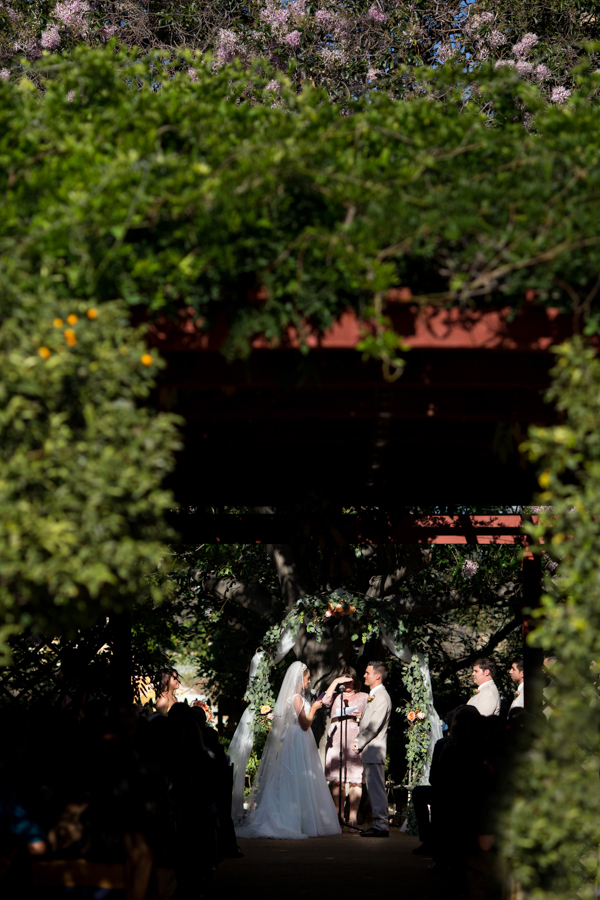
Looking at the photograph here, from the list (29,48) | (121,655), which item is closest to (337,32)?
(29,48)

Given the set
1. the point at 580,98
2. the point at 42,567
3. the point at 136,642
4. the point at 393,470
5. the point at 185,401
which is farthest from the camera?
the point at 136,642

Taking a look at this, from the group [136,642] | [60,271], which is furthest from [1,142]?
[136,642]

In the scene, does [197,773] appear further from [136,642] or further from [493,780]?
[136,642]

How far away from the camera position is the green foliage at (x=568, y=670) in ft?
9.14

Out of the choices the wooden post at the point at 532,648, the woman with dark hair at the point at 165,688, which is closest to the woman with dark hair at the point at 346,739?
the woman with dark hair at the point at 165,688

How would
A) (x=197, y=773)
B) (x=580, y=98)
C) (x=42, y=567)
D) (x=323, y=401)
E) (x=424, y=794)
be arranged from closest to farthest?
(x=42, y=567) < (x=580, y=98) < (x=323, y=401) < (x=197, y=773) < (x=424, y=794)

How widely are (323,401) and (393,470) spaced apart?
2117 millimetres

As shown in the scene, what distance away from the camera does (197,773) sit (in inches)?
231

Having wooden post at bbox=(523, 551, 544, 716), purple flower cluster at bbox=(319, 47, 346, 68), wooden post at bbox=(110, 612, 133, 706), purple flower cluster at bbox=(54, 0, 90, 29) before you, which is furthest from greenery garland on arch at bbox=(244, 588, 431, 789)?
purple flower cluster at bbox=(54, 0, 90, 29)

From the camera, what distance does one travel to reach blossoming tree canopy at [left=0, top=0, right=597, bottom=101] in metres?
10.2

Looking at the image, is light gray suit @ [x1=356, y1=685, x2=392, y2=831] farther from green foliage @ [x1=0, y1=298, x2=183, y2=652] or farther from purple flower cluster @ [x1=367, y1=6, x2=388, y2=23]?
purple flower cluster @ [x1=367, y1=6, x2=388, y2=23]

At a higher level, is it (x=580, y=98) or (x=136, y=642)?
(x=580, y=98)

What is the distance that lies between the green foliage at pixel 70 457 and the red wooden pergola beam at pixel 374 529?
419cm

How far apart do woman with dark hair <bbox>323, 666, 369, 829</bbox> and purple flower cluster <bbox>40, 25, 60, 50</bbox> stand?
764 cm
